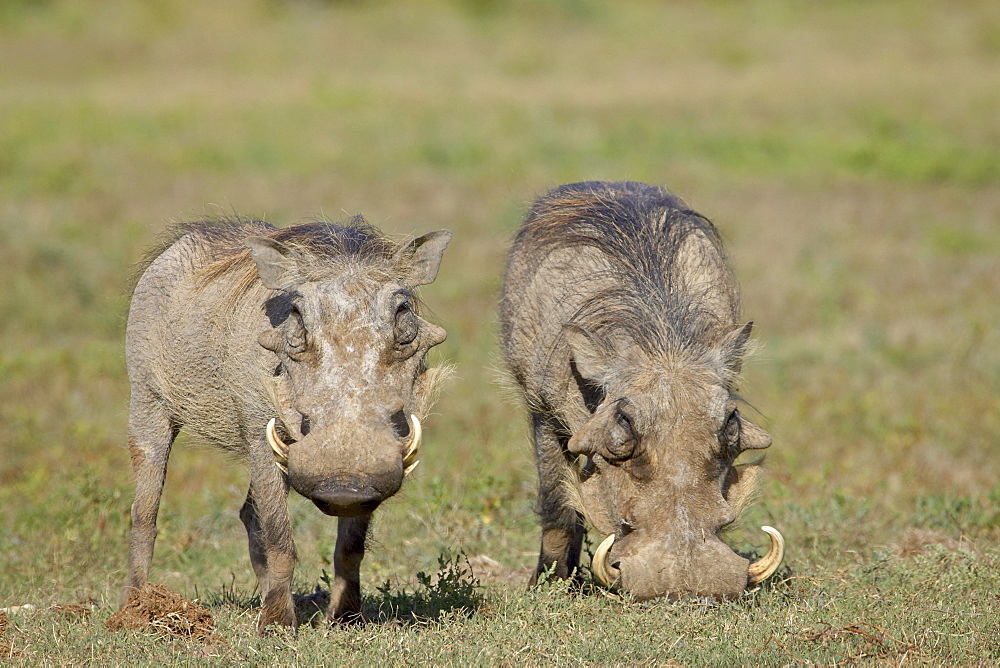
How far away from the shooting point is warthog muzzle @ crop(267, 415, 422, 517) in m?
3.12

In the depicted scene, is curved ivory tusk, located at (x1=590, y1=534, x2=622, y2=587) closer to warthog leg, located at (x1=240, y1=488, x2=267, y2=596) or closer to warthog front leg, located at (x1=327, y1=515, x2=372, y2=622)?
warthog front leg, located at (x1=327, y1=515, x2=372, y2=622)

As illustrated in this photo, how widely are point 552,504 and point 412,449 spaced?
110 cm

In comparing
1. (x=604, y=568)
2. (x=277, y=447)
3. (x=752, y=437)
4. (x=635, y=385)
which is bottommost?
(x=604, y=568)

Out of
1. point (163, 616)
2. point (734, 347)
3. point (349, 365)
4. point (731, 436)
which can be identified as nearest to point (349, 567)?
point (163, 616)

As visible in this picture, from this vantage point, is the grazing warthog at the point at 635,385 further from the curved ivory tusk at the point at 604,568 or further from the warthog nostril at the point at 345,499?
the warthog nostril at the point at 345,499

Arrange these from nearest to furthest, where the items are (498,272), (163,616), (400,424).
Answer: (400,424)
(163,616)
(498,272)

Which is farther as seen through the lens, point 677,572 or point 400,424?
point 400,424

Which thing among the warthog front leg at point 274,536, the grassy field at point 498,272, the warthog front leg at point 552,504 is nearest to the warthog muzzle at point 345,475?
the grassy field at point 498,272

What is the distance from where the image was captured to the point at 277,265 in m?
3.66

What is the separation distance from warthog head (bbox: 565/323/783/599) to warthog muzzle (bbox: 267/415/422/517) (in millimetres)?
601

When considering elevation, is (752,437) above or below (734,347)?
below

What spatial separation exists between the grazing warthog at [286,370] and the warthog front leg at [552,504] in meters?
0.73

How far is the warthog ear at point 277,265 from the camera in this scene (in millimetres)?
3646

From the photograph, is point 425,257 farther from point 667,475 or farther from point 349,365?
point 667,475
